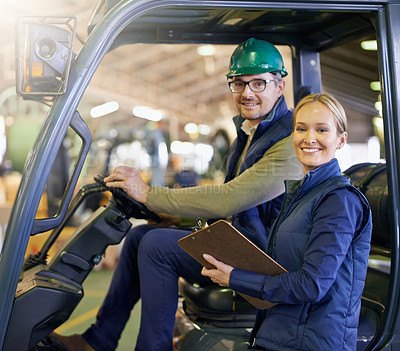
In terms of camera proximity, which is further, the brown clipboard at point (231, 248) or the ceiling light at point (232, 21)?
the ceiling light at point (232, 21)

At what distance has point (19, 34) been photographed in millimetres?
1759

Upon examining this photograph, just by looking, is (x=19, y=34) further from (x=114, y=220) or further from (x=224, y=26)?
(x=224, y=26)

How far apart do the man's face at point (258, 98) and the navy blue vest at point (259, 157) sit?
0.15ft

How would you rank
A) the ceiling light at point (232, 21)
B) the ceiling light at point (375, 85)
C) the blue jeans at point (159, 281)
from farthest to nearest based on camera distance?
the ceiling light at point (375, 85)
the ceiling light at point (232, 21)
the blue jeans at point (159, 281)

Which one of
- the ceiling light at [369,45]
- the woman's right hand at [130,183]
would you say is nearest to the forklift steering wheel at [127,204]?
the woman's right hand at [130,183]

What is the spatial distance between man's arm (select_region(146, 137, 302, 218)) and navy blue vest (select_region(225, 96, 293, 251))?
0.06 meters

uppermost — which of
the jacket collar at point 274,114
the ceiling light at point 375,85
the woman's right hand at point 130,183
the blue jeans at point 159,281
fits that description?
the ceiling light at point 375,85

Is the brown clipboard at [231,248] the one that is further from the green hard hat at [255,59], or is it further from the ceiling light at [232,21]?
the ceiling light at [232,21]

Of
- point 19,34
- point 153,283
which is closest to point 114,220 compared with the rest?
point 153,283

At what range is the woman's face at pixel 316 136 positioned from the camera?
174cm

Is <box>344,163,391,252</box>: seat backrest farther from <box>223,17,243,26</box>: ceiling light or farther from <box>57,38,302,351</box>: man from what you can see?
<box>223,17,243,26</box>: ceiling light

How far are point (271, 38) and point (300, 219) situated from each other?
1.39 meters

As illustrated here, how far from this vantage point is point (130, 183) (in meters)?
2.41

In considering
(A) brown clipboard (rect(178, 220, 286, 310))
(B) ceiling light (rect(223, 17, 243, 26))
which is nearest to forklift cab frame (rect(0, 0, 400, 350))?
(B) ceiling light (rect(223, 17, 243, 26))
